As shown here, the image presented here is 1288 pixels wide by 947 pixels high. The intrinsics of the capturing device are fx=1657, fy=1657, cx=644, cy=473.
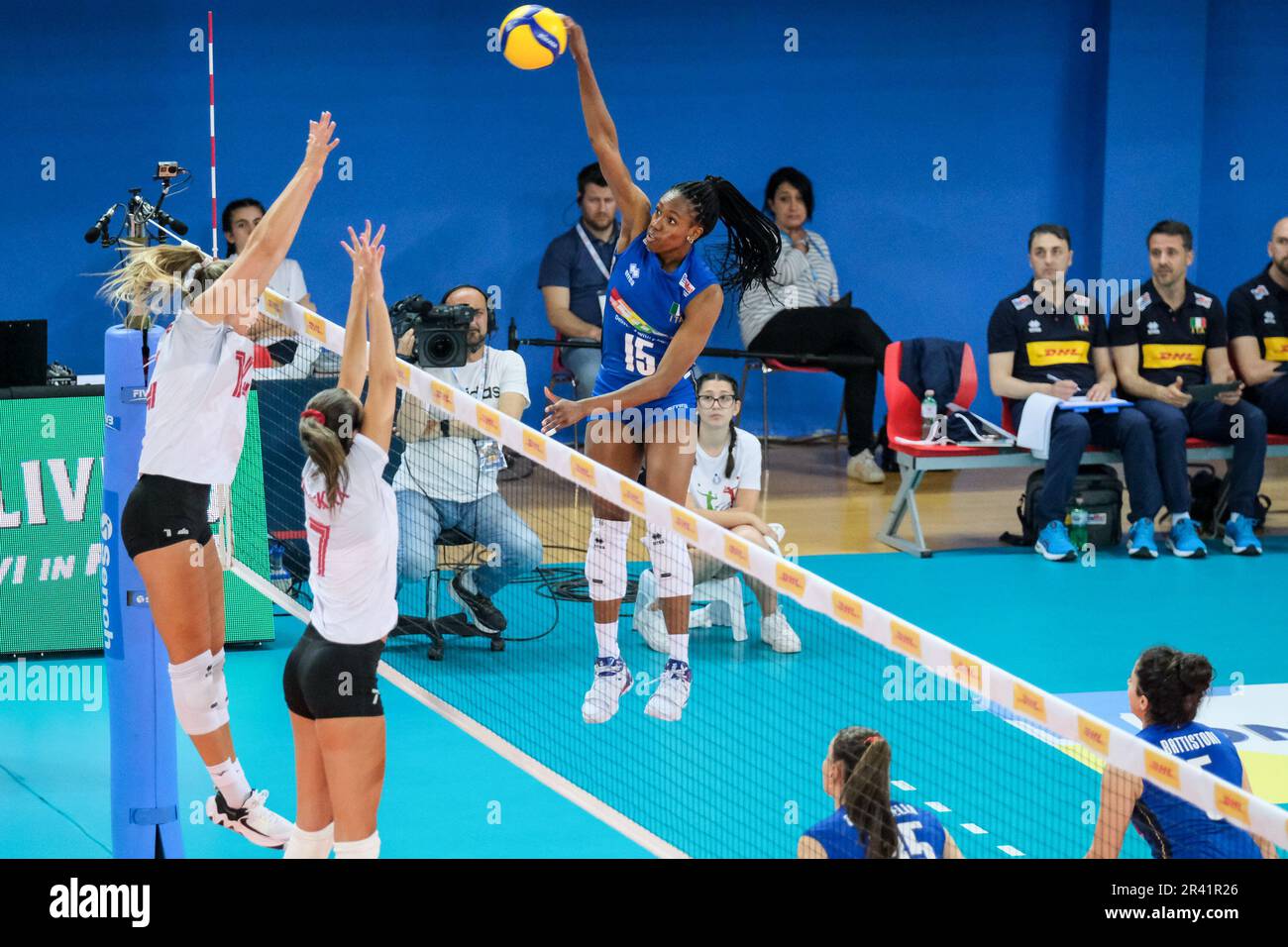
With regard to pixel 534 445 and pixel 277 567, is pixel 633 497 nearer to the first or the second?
pixel 534 445

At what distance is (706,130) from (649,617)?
682 centimetres

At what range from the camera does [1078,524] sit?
1155cm

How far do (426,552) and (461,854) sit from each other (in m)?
2.66

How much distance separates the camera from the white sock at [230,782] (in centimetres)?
595

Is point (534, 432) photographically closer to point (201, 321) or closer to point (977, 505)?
point (201, 321)

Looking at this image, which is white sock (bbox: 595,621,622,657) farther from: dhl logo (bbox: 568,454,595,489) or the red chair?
the red chair

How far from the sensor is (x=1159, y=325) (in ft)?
39.5

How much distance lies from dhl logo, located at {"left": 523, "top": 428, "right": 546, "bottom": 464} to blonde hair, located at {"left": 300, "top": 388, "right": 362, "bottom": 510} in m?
0.58

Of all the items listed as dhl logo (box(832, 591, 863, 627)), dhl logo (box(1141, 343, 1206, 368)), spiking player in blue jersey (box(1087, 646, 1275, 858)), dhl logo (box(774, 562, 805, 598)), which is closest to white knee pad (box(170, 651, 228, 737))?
dhl logo (box(774, 562, 805, 598))

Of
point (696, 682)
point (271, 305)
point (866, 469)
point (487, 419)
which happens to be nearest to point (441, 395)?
point (487, 419)

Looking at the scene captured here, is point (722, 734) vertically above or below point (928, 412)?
below

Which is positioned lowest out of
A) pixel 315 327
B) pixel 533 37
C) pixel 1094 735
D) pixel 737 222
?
pixel 1094 735

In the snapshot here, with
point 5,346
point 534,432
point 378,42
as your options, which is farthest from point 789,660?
point 378,42
